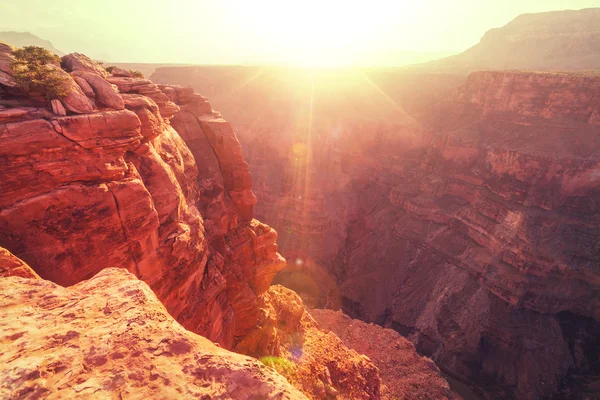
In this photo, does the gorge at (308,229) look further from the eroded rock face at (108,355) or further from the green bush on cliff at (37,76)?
the green bush on cliff at (37,76)

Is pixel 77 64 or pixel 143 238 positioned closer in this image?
pixel 143 238

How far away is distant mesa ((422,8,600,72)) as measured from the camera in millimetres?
56812

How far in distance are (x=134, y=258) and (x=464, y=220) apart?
36.6 metres

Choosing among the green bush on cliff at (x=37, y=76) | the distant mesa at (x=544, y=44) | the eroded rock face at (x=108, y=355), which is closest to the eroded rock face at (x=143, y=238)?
the eroded rock face at (x=108, y=355)

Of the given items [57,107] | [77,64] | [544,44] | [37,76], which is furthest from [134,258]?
[544,44]

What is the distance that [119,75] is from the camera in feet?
42.4

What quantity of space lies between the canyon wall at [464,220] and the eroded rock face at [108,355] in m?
32.4

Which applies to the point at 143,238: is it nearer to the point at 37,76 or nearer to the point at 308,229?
the point at 37,76

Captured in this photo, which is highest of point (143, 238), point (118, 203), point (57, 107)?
point (57, 107)

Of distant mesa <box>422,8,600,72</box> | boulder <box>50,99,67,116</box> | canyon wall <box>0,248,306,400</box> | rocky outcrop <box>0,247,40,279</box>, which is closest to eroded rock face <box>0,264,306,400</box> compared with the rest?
canyon wall <box>0,248,306,400</box>

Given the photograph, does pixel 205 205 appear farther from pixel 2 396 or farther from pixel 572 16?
pixel 572 16

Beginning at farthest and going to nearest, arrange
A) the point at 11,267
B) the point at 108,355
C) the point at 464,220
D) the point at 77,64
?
the point at 464,220, the point at 77,64, the point at 11,267, the point at 108,355

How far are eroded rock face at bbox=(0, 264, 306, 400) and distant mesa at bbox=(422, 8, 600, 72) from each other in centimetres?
7341

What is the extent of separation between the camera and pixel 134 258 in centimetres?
936
